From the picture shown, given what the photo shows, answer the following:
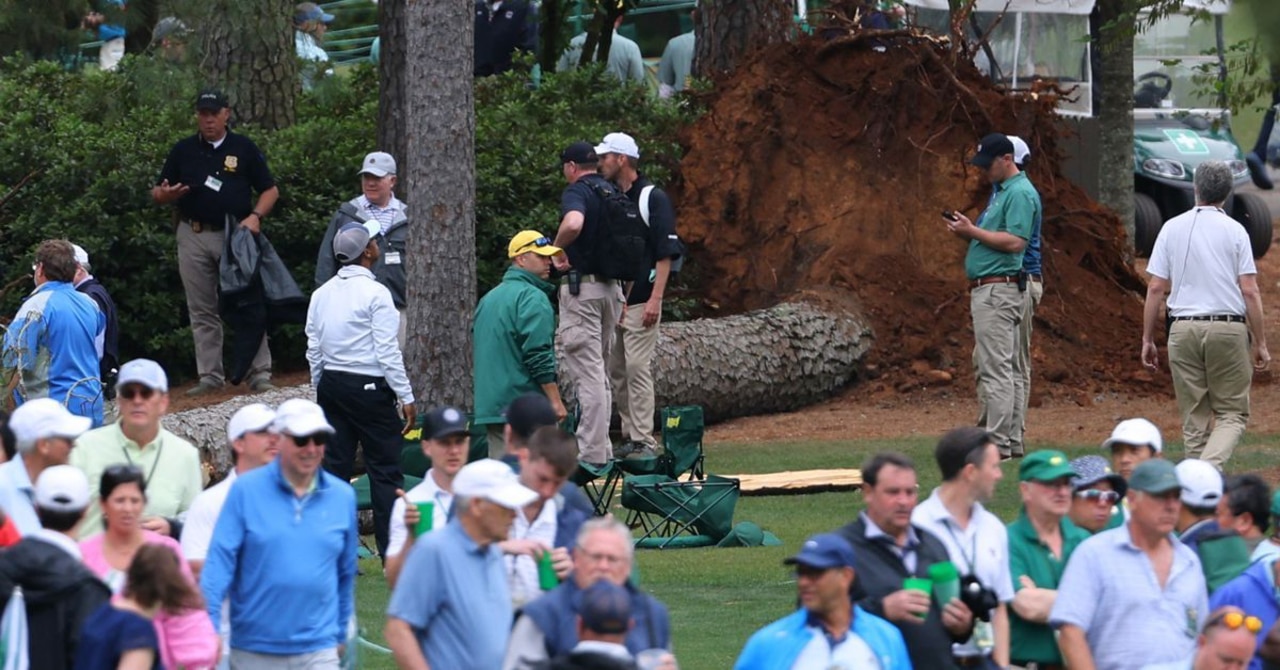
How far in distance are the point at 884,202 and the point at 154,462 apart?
1231 cm

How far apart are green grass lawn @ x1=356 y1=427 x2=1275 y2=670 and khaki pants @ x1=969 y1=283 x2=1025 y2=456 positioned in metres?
0.34

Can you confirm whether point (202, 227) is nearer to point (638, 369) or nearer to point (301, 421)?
point (638, 369)

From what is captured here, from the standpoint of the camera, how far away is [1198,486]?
8.01 meters

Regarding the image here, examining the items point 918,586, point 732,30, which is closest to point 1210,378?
point 918,586

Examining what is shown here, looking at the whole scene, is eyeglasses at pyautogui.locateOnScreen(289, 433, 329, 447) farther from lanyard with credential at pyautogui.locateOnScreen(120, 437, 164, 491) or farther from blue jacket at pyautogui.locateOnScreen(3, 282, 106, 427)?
blue jacket at pyautogui.locateOnScreen(3, 282, 106, 427)

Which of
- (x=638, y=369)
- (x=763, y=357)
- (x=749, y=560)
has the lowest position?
(x=763, y=357)

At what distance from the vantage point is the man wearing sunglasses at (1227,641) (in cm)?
694

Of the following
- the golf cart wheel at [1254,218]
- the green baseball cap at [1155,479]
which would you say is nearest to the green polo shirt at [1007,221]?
the green baseball cap at [1155,479]

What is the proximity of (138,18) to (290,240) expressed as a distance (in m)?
3.03

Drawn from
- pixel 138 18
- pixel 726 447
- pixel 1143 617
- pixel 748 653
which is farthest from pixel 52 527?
pixel 138 18

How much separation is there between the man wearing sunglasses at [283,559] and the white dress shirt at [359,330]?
12.4ft

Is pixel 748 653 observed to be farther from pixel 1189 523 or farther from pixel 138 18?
pixel 138 18

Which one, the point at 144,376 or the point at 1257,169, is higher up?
the point at 144,376

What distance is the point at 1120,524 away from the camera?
323 inches
